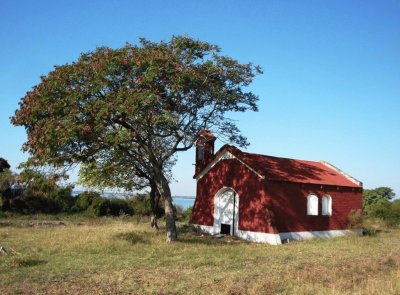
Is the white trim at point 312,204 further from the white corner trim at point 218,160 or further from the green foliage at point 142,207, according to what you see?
the green foliage at point 142,207

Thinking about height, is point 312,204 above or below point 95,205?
above

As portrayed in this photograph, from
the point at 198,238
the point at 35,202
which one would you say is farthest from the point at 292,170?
the point at 35,202

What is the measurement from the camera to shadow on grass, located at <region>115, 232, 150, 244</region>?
21341mm

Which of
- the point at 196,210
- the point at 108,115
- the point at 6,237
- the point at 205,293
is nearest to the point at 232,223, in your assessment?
the point at 196,210

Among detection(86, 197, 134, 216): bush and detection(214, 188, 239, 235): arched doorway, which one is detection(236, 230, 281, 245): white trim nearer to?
detection(214, 188, 239, 235): arched doorway

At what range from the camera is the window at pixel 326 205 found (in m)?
29.0

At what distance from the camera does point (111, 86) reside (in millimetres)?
19859

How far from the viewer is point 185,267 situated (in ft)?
49.0

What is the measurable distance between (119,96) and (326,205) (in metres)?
→ 17.8

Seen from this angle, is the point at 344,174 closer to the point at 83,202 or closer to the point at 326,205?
the point at 326,205

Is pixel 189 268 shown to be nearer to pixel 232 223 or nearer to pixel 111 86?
pixel 111 86

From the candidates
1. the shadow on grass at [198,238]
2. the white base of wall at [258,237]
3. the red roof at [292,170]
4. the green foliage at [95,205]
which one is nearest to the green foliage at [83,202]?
the green foliage at [95,205]

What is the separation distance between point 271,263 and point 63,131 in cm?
1045

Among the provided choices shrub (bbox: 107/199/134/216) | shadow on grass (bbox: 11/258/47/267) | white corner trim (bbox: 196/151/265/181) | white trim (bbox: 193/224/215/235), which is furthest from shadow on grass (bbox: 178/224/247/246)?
shrub (bbox: 107/199/134/216)
